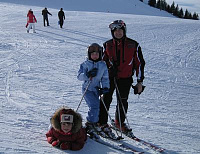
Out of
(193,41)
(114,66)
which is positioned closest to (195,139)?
(114,66)

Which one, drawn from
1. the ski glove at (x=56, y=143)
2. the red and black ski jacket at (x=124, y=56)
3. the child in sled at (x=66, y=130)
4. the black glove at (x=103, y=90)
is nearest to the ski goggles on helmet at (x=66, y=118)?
the child in sled at (x=66, y=130)

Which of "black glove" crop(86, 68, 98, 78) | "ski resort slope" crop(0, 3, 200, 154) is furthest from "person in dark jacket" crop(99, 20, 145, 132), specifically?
"ski resort slope" crop(0, 3, 200, 154)

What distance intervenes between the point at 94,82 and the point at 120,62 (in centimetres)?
49

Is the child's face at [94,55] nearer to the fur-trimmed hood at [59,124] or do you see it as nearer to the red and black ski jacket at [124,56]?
the red and black ski jacket at [124,56]

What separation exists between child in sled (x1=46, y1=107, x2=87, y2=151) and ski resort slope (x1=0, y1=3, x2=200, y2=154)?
0.09m

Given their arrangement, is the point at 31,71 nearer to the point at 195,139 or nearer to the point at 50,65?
the point at 50,65

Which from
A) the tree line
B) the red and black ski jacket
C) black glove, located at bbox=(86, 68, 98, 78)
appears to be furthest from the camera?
the tree line

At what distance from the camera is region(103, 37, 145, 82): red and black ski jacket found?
13.3 ft

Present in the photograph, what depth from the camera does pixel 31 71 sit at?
852cm

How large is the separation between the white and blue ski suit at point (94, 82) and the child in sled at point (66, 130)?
0.47 metres

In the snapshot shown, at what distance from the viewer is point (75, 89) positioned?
722cm

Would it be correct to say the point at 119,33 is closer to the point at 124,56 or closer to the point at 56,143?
the point at 124,56

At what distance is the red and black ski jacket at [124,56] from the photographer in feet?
13.3

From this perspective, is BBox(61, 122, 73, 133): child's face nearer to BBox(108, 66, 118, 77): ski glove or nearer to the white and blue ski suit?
the white and blue ski suit
